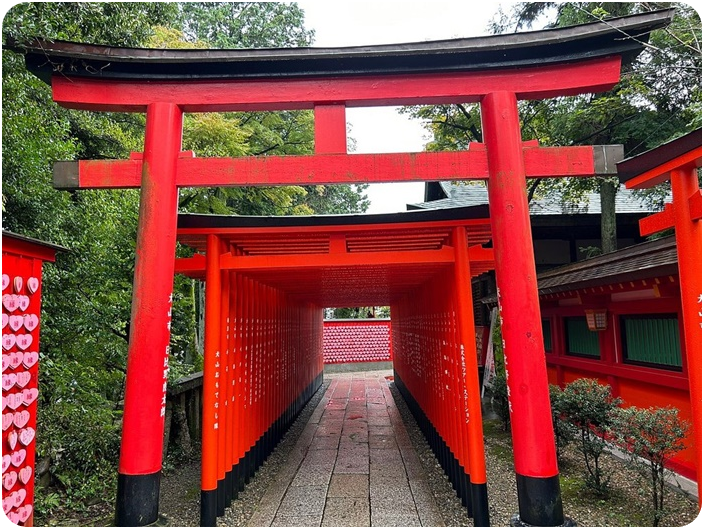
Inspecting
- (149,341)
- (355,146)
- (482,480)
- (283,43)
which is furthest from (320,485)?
(355,146)

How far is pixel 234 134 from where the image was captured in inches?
428

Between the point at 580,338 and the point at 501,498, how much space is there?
3888 mm

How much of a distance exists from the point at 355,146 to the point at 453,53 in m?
19.8

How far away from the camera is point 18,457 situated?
10.6 feet

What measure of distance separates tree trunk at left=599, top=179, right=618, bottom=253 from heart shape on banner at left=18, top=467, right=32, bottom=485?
34.0 ft

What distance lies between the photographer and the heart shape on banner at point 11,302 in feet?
10.1

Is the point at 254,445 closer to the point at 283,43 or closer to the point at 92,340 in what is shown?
the point at 92,340

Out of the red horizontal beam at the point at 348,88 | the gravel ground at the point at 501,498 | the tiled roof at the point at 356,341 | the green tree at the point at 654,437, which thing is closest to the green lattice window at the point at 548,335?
the gravel ground at the point at 501,498

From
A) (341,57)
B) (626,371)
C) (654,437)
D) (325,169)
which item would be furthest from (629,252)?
(341,57)

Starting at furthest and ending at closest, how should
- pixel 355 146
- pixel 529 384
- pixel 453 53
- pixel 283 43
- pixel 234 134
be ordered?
1. pixel 355 146
2. pixel 283 43
3. pixel 234 134
4. pixel 453 53
5. pixel 529 384

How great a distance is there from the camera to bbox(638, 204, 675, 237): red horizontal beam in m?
3.95

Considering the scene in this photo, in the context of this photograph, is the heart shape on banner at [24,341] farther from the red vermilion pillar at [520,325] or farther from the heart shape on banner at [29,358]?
the red vermilion pillar at [520,325]

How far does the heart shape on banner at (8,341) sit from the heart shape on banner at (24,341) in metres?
0.04

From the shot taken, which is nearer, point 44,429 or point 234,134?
point 44,429
